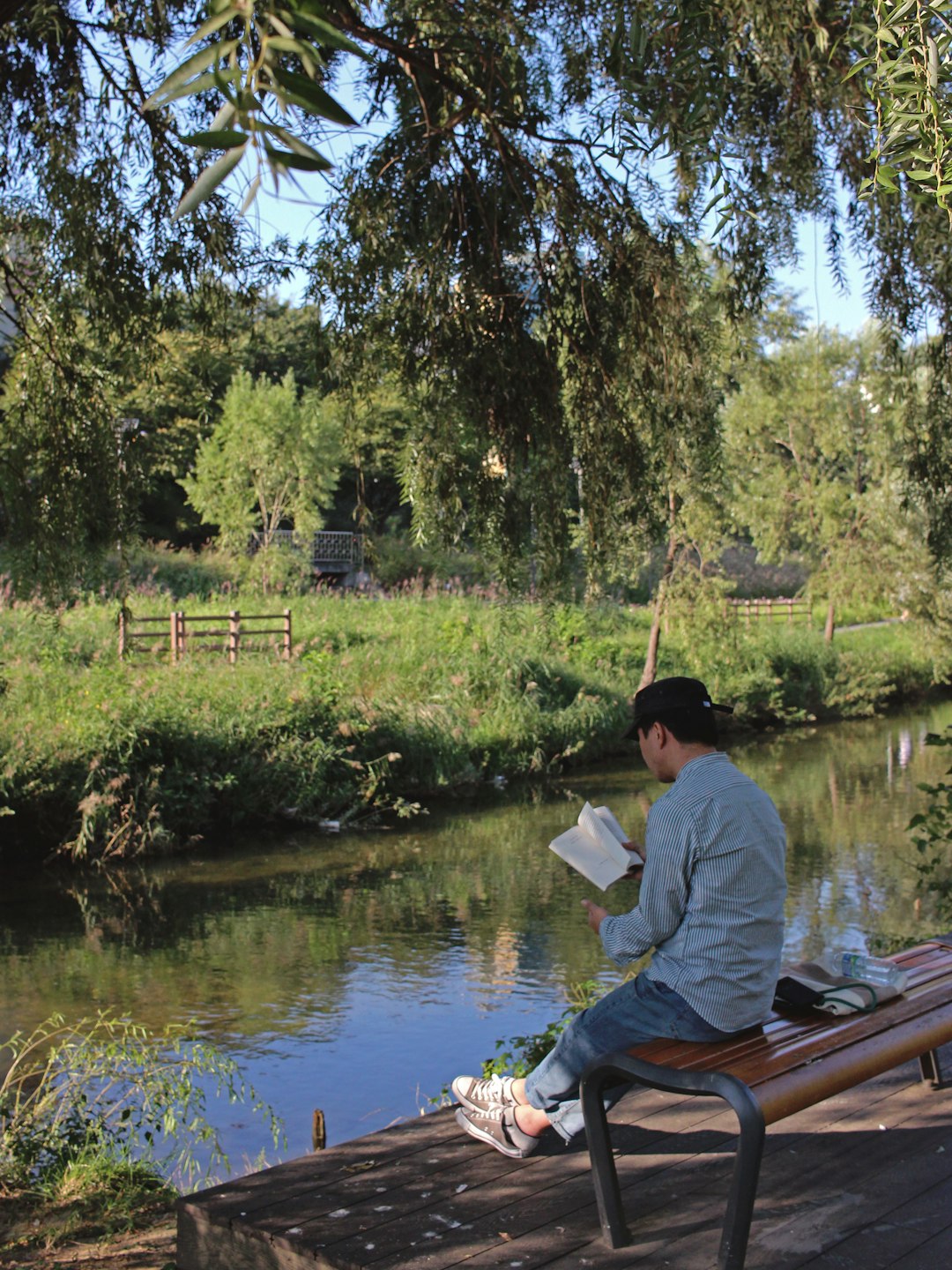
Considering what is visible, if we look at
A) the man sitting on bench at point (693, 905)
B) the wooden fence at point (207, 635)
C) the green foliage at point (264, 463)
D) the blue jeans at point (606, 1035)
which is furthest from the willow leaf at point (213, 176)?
the green foliage at point (264, 463)

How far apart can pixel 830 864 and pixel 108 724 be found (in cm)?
752

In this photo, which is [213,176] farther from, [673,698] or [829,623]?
[829,623]

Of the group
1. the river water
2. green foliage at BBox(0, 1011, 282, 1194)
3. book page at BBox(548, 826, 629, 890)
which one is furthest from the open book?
the river water

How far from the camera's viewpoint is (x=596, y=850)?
3.14 m

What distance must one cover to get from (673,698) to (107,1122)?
414cm

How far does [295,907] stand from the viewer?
37.9 ft

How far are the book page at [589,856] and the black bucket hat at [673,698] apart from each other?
0.29 m

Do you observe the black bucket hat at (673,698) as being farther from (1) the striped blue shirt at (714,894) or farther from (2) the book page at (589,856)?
(2) the book page at (589,856)

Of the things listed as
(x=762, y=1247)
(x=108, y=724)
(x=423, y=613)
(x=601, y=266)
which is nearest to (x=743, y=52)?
(x=601, y=266)

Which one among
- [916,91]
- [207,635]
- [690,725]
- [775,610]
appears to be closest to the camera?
[916,91]

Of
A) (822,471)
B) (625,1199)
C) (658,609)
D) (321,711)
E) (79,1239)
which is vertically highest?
(822,471)

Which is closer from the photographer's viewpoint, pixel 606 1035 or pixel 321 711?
pixel 606 1035

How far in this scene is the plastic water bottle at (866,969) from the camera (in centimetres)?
340

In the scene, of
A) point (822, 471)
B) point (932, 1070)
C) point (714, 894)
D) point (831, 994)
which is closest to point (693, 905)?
point (714, 894)
